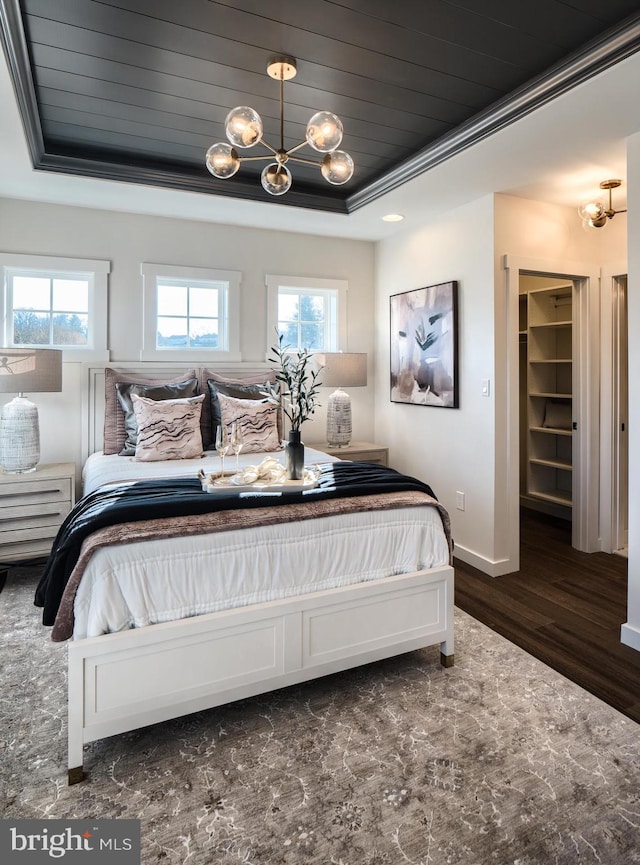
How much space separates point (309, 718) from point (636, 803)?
1.13 meters

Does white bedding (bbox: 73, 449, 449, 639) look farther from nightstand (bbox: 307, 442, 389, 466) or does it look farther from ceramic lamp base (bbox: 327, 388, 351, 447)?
ceramic lamp base (bbox: 327, 388, 351, 447)

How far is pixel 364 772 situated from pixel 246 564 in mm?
822

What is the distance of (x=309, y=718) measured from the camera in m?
2.05

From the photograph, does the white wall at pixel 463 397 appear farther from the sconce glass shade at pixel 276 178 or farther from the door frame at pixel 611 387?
the sconce glass shade at pixel 276 178

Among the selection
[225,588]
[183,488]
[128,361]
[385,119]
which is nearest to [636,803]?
[225,588]

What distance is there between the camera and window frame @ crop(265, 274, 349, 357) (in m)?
4.42

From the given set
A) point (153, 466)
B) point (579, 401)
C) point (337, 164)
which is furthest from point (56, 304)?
point (579, 401)

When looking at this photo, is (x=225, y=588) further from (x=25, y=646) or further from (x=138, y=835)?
(x=25, y=646)

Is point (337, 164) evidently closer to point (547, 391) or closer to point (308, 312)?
point (308, 312)

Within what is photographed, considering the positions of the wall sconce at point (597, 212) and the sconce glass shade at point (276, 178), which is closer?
the sconce glass shade at point (276, 178)

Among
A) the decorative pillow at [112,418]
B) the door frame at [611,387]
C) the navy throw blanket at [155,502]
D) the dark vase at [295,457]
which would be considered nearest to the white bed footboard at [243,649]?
the navy throw blanket at [155,502]

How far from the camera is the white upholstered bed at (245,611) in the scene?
5.82 feet

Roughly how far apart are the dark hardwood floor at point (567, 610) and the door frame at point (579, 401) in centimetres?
22

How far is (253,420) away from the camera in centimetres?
364
